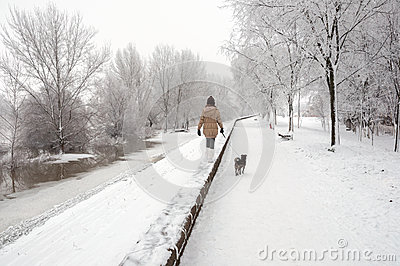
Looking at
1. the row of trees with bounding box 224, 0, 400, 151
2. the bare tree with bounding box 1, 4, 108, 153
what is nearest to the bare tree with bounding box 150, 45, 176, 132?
the bare tree with bounding box 1, 4, 108, 153

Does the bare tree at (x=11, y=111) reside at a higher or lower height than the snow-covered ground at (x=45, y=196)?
higher

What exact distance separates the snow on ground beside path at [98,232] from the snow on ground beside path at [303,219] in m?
0.68

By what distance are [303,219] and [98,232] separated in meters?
4.29

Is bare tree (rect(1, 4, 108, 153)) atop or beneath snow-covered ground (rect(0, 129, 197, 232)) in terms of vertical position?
atop

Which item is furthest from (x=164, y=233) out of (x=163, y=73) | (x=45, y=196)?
(x=163, y=73)

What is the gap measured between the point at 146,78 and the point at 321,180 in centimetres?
3812

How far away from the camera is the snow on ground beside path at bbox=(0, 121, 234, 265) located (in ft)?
11.9

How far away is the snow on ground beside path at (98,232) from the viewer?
3.63 m

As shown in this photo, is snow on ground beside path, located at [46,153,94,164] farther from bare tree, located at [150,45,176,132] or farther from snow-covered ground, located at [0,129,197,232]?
bare tree, located at [150,45,176,132]

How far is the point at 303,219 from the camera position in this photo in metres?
4.16

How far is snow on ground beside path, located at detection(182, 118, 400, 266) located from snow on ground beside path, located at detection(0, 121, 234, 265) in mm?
679

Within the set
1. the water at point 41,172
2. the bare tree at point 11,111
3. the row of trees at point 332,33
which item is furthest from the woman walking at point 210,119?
the bare tree at point 11,111

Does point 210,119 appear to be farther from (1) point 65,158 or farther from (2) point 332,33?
(1) point 65,158

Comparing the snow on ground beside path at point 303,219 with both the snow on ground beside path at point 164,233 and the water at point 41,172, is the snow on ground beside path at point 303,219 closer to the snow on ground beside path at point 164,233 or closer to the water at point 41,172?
the snow on ground beside path at point 164,233
